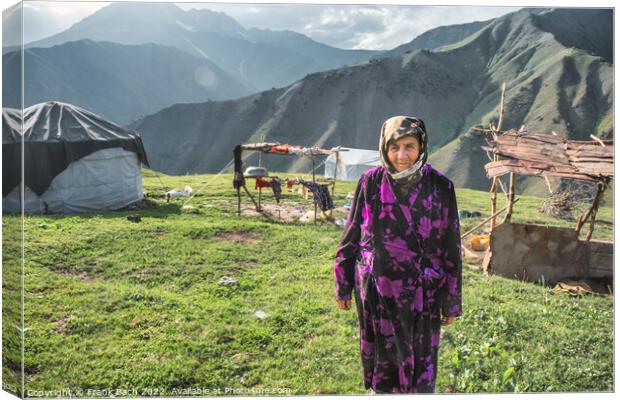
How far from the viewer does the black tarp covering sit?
3.61 metres

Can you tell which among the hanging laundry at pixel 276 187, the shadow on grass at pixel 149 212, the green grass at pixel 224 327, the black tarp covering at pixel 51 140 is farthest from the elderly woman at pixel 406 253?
the hanging laundry at pixel 276 187

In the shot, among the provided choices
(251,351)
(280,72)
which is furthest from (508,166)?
(280,72)

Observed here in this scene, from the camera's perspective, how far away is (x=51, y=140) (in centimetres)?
784

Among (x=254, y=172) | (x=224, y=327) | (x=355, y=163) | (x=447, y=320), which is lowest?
(x=224, y=327)

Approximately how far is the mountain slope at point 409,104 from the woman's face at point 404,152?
32.4m

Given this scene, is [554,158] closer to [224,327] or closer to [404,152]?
[404,152]

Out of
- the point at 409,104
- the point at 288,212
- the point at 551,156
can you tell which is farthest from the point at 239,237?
the point at 409,104

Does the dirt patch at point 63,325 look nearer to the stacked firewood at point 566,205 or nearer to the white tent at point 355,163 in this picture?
the stacked firewood at point 566,205

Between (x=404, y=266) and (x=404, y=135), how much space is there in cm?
73

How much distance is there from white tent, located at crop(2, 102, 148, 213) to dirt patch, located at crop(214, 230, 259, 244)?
1667 millimetres

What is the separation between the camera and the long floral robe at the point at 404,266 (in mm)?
2658

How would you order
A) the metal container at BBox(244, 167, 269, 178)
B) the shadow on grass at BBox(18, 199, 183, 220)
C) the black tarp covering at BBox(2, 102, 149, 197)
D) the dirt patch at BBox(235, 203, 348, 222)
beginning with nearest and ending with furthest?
the black tarp covering at BBox(2, 102, 149, 197), the shadow on grass at BBox(18, 199, 183, 220), the dirt patch at BBox(235, 203, 348, 222), the metal container at BBox(244, 167, 269, 178)

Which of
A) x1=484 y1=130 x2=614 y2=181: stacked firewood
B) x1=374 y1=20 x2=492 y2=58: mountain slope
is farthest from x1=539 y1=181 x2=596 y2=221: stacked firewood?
x1=484 y1=130 x2=614 y2=181: stacked firewood

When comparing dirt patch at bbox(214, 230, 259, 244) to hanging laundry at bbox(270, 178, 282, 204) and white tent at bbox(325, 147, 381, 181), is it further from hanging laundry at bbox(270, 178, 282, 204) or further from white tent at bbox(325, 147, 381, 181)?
white tent at bbox(325, 147, 381, 181)
